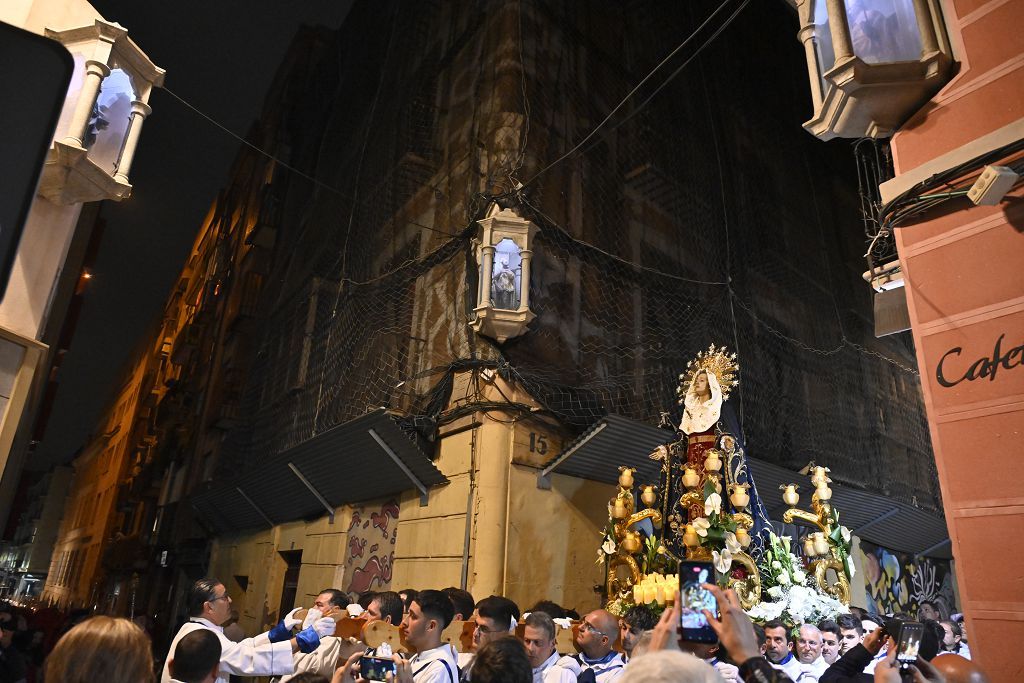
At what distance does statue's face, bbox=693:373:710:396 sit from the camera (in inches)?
316

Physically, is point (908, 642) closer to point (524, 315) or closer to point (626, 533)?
point (626, 533)

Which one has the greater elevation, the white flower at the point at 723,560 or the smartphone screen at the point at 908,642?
the white flower at the point at 723,560

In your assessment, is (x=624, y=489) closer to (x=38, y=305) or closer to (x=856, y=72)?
(x=856, y=72)

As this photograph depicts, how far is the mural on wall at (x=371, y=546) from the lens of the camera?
10.4 meters

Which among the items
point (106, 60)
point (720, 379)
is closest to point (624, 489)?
point (720, 379)

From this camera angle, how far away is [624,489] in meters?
7.96

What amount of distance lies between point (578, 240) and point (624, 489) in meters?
4.68

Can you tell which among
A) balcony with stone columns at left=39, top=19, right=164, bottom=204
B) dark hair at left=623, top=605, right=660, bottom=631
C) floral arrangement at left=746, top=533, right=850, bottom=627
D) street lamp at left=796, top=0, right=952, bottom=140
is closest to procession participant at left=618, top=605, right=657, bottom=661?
dark hair at left=623, top=605, right=660, bottom=631

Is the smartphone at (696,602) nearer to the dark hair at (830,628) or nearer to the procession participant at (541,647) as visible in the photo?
the procession participant at (541,647)

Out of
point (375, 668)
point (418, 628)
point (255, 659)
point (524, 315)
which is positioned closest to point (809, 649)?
point (418, 628)

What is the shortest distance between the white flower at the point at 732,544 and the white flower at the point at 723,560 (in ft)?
0.18

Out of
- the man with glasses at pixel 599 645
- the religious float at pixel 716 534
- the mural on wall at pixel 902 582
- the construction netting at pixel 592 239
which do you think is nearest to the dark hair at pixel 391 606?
the man with glasses at pixel 599 645

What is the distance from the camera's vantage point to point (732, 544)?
6504 mm

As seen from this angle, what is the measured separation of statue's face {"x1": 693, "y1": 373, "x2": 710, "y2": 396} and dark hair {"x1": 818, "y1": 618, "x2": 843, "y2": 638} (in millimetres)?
2725
